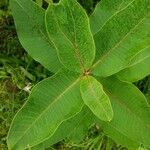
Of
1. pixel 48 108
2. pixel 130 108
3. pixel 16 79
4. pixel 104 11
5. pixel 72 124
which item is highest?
pixel 104 11

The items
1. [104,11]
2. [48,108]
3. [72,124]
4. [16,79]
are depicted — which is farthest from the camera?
[16,79]

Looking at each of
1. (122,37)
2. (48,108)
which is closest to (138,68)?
(122,37)

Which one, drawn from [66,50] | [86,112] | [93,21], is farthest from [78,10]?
[86,112]

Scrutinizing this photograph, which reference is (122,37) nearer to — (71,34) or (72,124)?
(71,34)

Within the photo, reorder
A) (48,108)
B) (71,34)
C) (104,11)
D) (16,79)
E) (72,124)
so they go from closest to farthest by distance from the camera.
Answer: (71,34) < (48,108) < (104,11) < (72,124) < (16,79)

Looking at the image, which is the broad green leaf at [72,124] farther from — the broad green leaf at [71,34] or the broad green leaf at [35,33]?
the broad green leaf at [71,34]

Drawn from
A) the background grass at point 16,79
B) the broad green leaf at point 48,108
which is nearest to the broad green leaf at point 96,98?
the broad green leaf at point 48,108
